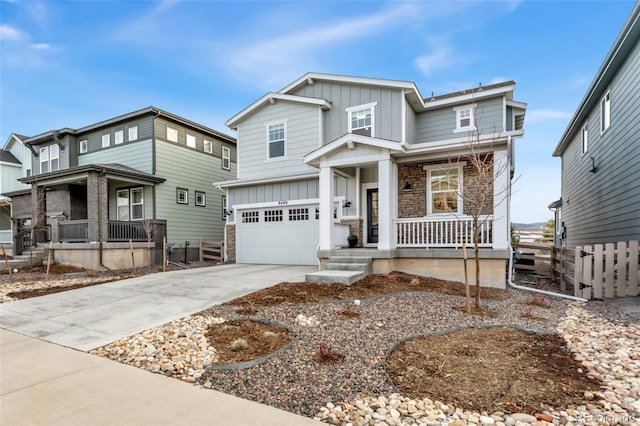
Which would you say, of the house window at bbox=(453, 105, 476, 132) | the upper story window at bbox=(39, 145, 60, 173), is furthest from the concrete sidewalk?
the upper story window at bbox=(39, 145, 60, 173)

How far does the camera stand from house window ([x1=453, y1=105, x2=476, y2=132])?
434 inches

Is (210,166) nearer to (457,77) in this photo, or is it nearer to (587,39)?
(457,77)

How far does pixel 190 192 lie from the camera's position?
1652cm

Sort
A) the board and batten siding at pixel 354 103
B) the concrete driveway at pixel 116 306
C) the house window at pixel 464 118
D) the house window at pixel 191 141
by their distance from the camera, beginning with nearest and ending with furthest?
the concrete driveway at pixel 116 306, the board and batten siding at pixel 354 103, the house window at pixel 464 118, the house window at pixel 191 141

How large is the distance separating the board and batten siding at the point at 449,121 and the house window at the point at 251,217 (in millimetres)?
6501

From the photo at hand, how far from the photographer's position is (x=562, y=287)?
8.08 meters

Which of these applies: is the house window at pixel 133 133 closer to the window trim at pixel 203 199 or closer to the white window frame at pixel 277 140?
the window trim at pixel 203 199

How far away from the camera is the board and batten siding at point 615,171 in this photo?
770 centimetres

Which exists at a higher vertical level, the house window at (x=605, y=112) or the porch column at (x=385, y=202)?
the house window at (x=605, y=112)

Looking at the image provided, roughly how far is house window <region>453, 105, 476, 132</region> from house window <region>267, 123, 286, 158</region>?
6265mm

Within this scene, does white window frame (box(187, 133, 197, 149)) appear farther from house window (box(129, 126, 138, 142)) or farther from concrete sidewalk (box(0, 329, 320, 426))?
concrete sidewalk (box(0, 329, 320, 426))

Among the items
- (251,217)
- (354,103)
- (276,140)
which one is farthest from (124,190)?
(354,103)

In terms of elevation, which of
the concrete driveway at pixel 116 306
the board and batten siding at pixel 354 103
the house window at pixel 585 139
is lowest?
the concrete driveway at pixel 116 306

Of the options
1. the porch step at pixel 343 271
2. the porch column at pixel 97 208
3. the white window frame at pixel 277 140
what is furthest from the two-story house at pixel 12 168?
the porch step at pixel 343 271
